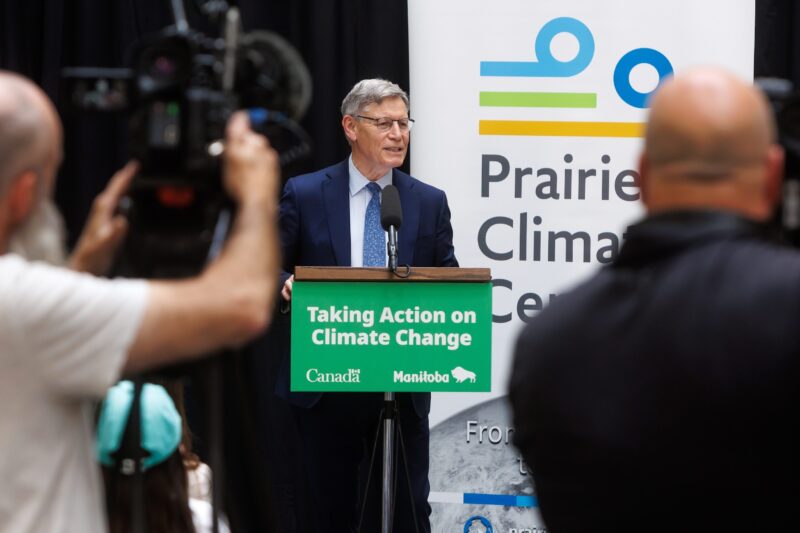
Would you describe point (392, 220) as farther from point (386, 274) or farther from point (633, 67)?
point (633, 67)

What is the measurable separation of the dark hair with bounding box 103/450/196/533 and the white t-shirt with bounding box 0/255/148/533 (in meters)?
0.36

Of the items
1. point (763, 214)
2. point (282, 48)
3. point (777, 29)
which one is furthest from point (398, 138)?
point (763, 214)

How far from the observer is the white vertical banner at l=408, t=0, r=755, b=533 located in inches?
185

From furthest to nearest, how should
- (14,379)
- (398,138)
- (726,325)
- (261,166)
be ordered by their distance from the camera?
(398,138) < (261,166) < (14,379) < (726,325)

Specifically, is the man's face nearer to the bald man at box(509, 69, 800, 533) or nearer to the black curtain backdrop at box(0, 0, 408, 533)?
the black curtain backdrop at box(0, 0, 408, 533)

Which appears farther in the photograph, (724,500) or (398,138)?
(398,138)

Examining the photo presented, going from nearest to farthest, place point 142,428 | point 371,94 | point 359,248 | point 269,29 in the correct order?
point 142,428 → point 359,248 → point 371,94 → point 269,29

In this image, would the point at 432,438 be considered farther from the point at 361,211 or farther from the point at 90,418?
the point at 90,418

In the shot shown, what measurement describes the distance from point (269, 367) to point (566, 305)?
383 centimetres

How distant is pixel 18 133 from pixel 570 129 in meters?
3.43

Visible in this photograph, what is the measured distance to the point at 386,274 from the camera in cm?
359

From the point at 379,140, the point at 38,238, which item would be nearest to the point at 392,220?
the point at 379,140

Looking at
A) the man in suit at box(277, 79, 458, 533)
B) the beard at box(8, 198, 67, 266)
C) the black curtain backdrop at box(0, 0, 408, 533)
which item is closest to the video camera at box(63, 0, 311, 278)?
the beard at box(8, 198, 67, 266)

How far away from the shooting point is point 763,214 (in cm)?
151
